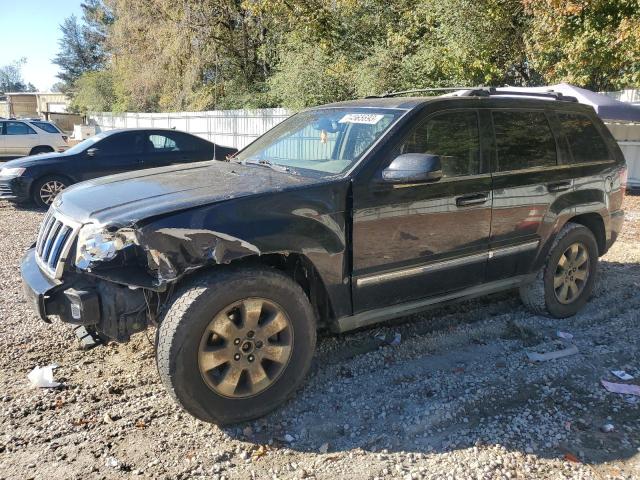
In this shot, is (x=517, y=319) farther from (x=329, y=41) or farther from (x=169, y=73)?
(x=169, y=73)

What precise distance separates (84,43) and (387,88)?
57.2 m

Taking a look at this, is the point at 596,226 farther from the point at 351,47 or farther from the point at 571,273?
the point at 351,47

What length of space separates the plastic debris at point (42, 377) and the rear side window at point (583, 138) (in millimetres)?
4498

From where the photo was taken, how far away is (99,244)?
291 centimetres

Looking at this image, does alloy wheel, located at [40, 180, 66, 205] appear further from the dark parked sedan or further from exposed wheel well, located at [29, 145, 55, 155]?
exposed wheel well, located at [29, 145, 55, 155]

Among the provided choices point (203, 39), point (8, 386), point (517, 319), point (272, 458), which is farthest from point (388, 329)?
point (203, 39)

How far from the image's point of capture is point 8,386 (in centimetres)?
351

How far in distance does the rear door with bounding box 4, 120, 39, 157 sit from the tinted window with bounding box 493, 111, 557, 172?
52.3 ft

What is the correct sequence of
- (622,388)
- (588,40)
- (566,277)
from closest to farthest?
(622,388) < (566,277) < (588,40)

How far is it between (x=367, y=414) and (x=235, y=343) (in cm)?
94

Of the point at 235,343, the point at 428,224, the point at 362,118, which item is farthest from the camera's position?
the point at 362,118

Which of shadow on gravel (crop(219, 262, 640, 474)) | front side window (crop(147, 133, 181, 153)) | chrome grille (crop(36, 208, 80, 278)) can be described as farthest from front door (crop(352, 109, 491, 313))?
front side window (crop(147, 133, 181, 153))

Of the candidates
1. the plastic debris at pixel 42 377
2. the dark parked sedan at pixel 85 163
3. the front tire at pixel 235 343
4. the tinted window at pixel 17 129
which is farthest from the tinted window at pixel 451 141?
the tinted window at pixel 17 129

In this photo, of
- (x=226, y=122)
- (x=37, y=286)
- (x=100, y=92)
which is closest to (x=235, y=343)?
(x=37, y=286)
